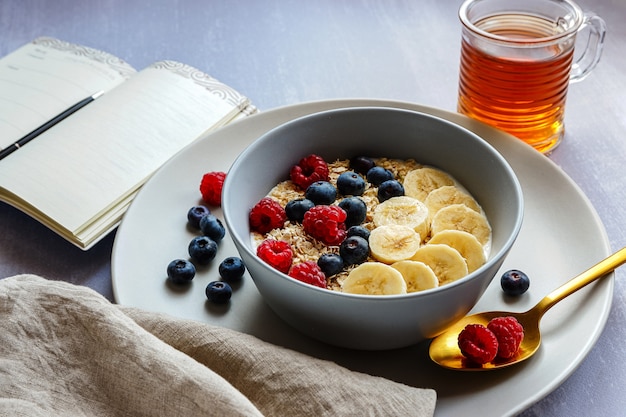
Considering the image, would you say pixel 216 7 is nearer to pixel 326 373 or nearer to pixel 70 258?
pixel 70 258

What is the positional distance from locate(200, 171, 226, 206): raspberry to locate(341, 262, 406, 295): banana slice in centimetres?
39

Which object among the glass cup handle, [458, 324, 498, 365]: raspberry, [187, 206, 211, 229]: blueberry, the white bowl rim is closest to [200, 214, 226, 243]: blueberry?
[187, 206, 211, 229]: blueberry

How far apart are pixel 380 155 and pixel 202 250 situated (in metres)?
0.39

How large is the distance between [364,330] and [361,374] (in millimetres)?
71

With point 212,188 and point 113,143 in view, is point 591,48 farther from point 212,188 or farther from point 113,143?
point 113,143

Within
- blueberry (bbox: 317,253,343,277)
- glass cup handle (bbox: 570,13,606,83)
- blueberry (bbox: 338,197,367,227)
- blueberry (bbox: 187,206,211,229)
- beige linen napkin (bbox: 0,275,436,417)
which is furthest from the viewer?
Answer: glass cup handle (bbox: 570,13,606,83)

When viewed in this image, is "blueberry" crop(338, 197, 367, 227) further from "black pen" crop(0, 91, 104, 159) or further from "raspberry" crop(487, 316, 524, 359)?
"black pen" crop(0, 91, 104, 159)

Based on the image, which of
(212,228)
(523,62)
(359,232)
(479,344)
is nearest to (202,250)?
(212,228)

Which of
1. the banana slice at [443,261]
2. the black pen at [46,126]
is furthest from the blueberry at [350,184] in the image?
the black pen at [46,126]

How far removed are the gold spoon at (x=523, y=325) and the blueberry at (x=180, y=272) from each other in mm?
408

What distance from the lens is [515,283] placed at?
1.17 meters

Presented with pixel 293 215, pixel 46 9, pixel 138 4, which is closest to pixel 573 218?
pixel 293 215

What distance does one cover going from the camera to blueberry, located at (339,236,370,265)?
1.17 meters

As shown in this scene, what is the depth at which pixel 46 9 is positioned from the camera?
7.13ft
